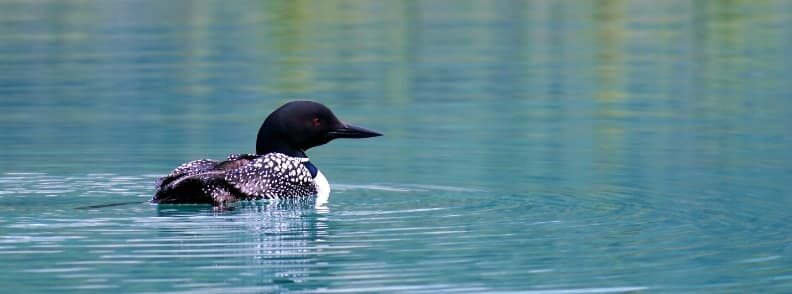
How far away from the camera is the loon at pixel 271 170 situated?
10.1 meters

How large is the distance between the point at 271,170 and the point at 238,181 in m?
0.32

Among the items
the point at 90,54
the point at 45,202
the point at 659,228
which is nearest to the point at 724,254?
the point at 659,228

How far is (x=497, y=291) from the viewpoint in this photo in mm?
7680

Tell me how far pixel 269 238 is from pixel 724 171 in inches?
133

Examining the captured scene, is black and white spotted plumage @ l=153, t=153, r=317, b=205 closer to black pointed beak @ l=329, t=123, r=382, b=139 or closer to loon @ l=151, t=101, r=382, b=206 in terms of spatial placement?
loon @ l=151, t=101, r=382, b=206

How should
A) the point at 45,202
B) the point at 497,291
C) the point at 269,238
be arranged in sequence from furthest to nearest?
the point at 45,202
the point at 269,238
the point at 497,291

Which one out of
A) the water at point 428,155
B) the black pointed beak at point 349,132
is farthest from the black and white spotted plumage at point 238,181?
the black pointed beak at point 349,132

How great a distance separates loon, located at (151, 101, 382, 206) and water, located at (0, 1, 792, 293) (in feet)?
0.59

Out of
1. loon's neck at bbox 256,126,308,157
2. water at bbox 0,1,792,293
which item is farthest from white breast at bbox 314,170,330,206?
loon's neck at bbox 256,126,308,157

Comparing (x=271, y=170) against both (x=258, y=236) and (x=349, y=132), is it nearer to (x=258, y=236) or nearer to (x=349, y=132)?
(x=349, y=132)

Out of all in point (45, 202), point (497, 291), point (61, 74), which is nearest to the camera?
point (497, 291)

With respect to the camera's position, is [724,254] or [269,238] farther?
[269,238]

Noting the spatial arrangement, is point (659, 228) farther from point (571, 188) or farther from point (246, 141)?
point (246, 141)

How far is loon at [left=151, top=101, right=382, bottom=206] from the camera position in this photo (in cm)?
1011
